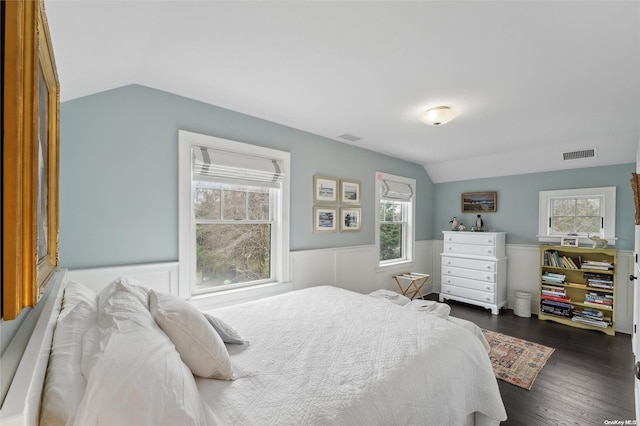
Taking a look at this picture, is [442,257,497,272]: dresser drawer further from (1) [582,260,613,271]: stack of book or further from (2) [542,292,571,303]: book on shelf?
(1) [582,260,613,271]: stack of book

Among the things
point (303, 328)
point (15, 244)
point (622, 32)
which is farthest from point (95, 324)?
point (622, 32)

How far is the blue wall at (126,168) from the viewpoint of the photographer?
209 cm

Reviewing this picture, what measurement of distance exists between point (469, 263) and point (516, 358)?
194cm

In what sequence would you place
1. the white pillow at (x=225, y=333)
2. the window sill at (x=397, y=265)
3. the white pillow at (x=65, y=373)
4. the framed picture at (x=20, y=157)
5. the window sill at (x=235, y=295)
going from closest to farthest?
the framed picture at (x=20, y=157) → the white pillow at (x=65, y=373) → the white pillow at (x=225, y=333) → the window sill at (x=235, y=295) → the window sill at (x=397, y=265)

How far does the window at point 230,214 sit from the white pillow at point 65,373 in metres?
1.55

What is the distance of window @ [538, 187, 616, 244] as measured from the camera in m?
3.90

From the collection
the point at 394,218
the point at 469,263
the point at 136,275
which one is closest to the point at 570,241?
the point at 469,263

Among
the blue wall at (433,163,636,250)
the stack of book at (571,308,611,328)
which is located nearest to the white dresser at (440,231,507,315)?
the blue wall at (433,163,636,250)

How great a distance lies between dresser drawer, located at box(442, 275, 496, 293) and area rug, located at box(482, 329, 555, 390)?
3.34ft

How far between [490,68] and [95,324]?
2.74m

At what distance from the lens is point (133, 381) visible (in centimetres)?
78

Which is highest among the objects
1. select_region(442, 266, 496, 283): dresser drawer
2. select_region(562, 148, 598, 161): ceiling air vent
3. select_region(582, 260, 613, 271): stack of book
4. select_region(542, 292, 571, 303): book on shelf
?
select_region(562, 148, 598, 161): ceiling air vent

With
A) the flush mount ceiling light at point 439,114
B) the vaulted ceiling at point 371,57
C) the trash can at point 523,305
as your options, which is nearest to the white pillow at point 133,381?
the vaulted ceiling at point 371,57

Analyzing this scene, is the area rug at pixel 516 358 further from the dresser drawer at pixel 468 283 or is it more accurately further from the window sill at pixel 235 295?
the window sill at pixel 235 295
